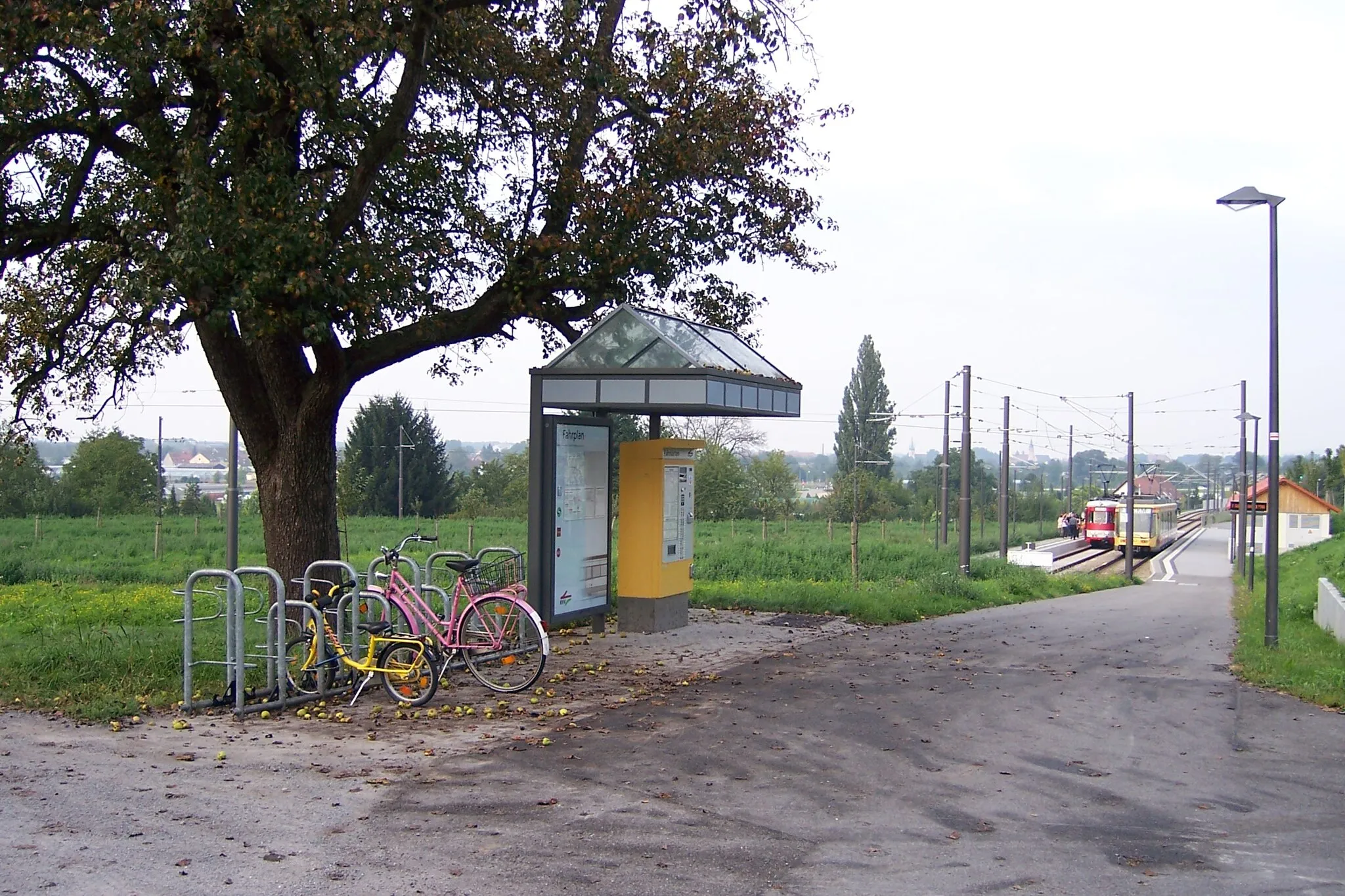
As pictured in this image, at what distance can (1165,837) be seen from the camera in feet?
21.9

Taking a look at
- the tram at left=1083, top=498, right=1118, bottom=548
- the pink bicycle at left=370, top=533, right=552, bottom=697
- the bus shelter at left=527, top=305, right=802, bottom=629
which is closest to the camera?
the pink bicycle at left=370, top=533, right=552, bottom=697

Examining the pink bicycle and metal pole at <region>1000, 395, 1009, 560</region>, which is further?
metal pole at <region>1000, 395, 1009, 560</region>

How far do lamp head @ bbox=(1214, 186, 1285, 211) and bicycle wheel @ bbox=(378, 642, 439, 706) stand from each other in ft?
34.5

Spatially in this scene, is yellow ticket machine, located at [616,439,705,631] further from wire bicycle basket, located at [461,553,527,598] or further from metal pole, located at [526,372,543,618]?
wire bicycle basket, located at [461,553,527,598]

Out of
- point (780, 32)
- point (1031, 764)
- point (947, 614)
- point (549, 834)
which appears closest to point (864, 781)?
point (1031, 764)

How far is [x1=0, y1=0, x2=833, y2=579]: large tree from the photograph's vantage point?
35.9 ft

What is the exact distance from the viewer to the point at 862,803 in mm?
7246

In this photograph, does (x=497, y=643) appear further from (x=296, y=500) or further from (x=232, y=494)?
(x=232, y=494)

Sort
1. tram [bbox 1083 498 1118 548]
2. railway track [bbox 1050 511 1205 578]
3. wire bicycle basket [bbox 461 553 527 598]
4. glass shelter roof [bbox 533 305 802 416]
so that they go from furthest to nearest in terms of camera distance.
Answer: tram [bbox 1083 498 1118 548] < railway track [bbox 1050 511 1205 578] < glass shelter roof [bbox 533 305 802 416] < wire bicycle basket [bbox 461 553 527 598]

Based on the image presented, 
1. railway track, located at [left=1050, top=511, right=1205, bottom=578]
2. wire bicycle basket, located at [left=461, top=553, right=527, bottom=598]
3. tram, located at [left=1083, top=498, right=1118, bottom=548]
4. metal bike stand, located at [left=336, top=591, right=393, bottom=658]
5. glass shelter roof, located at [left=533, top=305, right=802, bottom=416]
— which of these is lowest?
railway track, located at [left=1050, top=511, right=1205, bottom=578]

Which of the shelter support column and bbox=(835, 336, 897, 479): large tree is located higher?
bbox=(835, 336, 897, 479): large tree

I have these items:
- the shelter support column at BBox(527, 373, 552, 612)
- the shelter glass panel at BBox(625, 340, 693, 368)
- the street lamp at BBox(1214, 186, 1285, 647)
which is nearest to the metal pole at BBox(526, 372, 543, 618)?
the shelter support column at BBox(527, 373, 552, 612)

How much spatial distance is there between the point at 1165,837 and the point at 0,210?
1182 centimetres

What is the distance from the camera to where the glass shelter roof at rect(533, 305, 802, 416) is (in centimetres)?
1269
